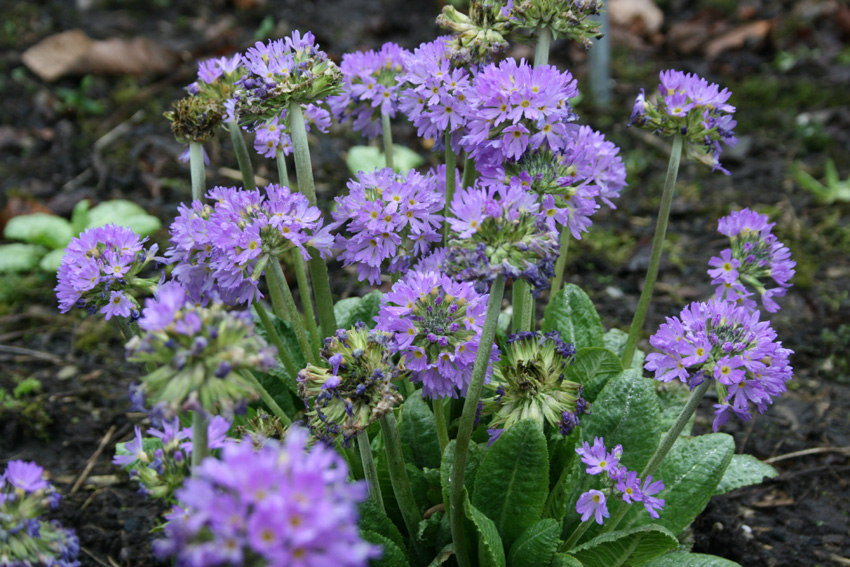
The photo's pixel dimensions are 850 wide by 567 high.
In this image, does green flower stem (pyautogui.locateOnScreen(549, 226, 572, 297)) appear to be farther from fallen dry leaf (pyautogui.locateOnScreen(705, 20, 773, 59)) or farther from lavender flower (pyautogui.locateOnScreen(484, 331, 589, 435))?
fallen dry leaf (pyautogui.locateOnScreen(705, 20, 773, 59))

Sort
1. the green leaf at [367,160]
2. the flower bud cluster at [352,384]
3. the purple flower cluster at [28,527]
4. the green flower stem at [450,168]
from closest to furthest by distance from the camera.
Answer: the purple flower cluster at [28,527] → the flower bud cluster at [352,384] → the green flower stem at [450,168] → the green leaf at [367,160]

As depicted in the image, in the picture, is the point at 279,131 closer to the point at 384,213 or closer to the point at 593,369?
the point at 384,213

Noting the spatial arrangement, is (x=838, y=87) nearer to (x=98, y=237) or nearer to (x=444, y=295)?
(x=444, y=295)

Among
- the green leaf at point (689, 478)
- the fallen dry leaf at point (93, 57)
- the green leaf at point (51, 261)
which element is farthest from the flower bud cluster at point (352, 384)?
the fallen dry leaf at point (93, 57)

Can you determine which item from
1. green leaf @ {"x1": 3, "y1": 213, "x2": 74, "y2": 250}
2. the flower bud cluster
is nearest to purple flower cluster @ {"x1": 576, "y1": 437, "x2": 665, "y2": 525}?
the flower bud cluster

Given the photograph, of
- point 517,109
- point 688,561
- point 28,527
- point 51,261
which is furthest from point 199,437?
point 51,261

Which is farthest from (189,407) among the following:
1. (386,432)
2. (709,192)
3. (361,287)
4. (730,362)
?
(709,192)

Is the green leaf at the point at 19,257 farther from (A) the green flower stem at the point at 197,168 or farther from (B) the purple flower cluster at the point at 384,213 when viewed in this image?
(B) the purple flower cluster at the point at 384,213

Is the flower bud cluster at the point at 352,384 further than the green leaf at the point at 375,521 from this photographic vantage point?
No
